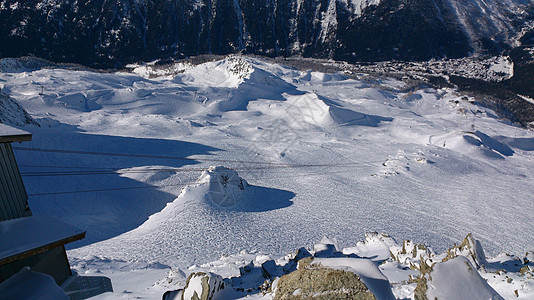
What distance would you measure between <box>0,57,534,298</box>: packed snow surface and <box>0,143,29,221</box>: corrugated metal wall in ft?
15.6

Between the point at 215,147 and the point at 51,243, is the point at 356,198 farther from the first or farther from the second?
the point at 51,243

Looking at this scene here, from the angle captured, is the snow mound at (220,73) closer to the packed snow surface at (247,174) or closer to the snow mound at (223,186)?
the packed snow surface at (247,174)

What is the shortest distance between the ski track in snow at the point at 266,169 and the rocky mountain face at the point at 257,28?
58.0m

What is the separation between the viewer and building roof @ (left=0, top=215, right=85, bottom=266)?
134 inches

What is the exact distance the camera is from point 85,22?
275 ft

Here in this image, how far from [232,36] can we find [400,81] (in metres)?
51.1

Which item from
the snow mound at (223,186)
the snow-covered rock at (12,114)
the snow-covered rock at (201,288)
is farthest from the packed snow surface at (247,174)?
the snow-covered rock at (201,288)

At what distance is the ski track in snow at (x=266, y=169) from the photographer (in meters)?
10.1

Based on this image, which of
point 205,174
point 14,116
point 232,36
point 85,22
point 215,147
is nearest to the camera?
point 205,174

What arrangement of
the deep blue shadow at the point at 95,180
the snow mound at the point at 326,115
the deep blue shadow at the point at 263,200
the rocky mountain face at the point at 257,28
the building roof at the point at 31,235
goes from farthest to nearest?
the rocky mountain face at the point at 257,28 < the snow mound at the point at 326,115 < the deep blue shadow at the point at 263,200 < the deep blue shadow at the point at 95,180 < the building roof at the point at 31,235

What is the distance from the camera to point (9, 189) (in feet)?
12.7

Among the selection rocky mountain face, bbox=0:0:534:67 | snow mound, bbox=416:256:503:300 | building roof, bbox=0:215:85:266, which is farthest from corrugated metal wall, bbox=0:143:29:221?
rocky mountain face, bbox=0:0:534:67

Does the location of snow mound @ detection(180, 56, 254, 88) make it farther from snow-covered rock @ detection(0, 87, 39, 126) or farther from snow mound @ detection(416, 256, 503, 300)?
snow mound @ detection(416, 256, 503, 300)

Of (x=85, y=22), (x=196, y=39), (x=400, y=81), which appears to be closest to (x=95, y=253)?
(x=400, y=81)
